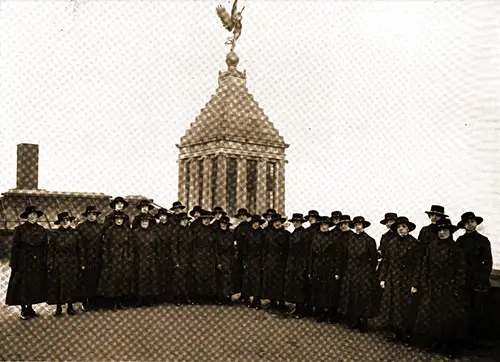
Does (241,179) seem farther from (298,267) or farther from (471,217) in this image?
(471,217)

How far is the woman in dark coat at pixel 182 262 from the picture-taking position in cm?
988

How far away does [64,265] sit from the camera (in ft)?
28.9

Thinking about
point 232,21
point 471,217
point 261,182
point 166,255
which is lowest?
point 166,255

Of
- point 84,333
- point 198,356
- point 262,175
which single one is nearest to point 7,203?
point 262,175

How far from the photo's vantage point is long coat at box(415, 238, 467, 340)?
254 inches

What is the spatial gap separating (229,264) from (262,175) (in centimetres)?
1350

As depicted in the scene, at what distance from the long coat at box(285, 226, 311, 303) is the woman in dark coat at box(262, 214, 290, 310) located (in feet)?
1.08

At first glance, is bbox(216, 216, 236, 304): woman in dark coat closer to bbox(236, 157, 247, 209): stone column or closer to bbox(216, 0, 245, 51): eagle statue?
bbox(236, 157, 247, 209): stone column

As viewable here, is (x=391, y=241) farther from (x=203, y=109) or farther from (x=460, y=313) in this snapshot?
(x=203, y=109)

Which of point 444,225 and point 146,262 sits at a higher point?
point 444,225

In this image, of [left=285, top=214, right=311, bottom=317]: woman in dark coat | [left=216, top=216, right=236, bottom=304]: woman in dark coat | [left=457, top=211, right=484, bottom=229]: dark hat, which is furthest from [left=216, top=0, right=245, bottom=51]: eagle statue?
[left=457, top=211, right=484, bottom=229]: dark hat

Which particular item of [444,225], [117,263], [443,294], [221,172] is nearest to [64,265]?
[117,263]

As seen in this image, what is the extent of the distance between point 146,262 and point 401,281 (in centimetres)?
544

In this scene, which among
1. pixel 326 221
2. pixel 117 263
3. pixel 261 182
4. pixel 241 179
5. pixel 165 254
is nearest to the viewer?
pixel 326 221
